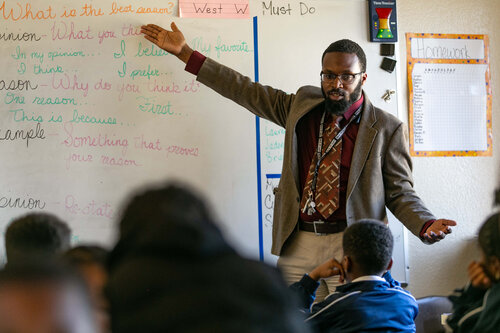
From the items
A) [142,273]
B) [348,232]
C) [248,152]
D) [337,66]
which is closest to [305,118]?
[337,66]

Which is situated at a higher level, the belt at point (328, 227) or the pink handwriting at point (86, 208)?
the pink handwriting at point (86, 208)

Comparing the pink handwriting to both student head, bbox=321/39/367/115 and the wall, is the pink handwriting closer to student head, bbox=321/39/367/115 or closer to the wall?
student head, bbox=321/39/367/115

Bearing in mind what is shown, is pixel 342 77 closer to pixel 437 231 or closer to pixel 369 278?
pixel 437 231

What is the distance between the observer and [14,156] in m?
2.93

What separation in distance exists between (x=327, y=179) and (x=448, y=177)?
1.24 metres

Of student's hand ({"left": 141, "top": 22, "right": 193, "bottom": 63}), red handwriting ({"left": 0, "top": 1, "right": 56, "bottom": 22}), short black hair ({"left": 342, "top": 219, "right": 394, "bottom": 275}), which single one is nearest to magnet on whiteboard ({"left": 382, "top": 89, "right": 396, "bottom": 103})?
student's hand ({"left": 141, "top": 22, "right": 193, "bottom": 63})

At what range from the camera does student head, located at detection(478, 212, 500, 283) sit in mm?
810

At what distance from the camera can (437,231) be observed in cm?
223

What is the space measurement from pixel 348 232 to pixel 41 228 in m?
1.02

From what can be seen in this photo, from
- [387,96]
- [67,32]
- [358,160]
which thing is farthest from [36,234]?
[387,96]

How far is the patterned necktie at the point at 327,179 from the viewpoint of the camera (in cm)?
243

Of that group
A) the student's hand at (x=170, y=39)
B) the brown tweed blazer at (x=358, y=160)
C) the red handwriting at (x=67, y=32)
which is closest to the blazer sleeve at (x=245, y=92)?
the brown tweed blazer at (x=358, y=160)

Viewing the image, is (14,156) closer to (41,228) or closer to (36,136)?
(36,136)

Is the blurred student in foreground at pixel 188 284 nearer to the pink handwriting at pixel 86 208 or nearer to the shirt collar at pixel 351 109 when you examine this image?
the shirt collar at pixel 351 109
